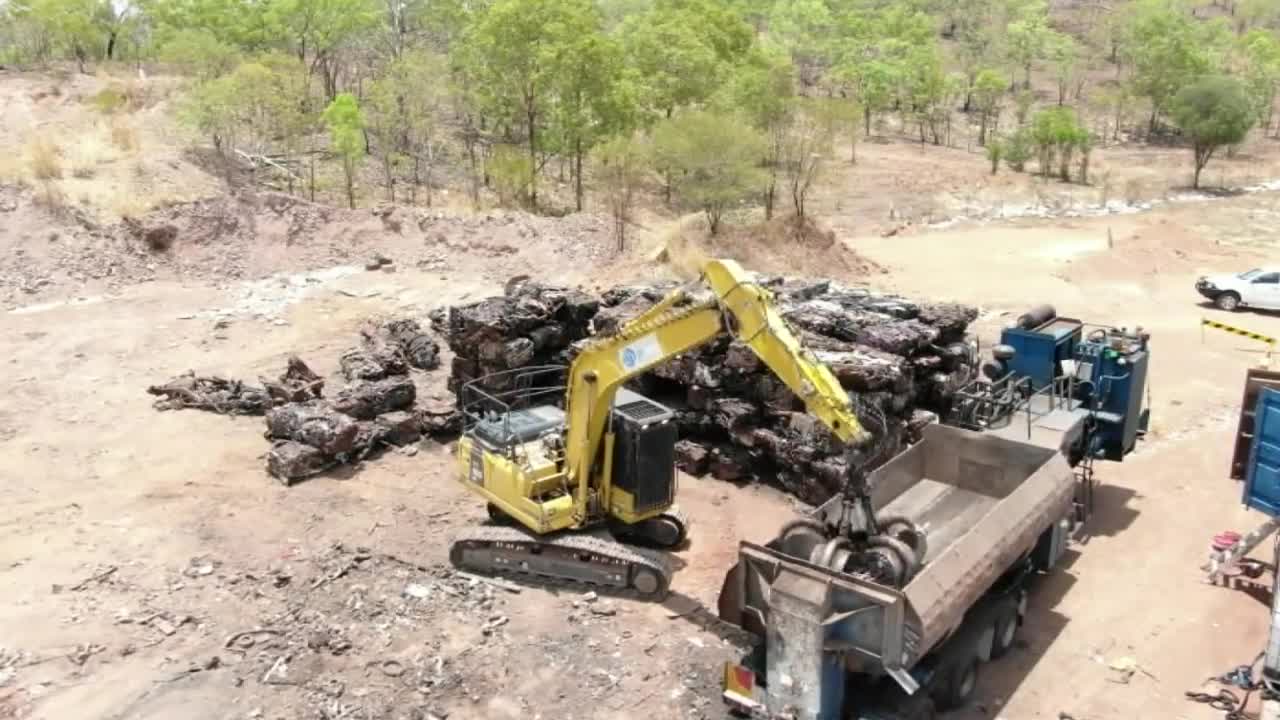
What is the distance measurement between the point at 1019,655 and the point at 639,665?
3999mm

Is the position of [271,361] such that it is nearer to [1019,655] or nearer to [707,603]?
[707,603]

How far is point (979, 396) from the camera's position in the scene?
544 inches

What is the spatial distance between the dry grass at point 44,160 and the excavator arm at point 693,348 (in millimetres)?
21972

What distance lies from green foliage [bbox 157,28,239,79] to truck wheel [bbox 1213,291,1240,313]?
32.0 metres

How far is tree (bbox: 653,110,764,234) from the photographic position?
99.1 feet

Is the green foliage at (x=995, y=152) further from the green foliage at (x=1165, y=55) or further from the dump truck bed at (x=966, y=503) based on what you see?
the dump truck bed at (x=966, y=503)

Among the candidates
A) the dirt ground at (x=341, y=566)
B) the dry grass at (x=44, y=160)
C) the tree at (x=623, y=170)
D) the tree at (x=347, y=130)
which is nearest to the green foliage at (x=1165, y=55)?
the tree at (x=623, y=170)

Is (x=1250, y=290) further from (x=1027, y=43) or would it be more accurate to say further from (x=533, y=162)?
(x=1027, y=43)

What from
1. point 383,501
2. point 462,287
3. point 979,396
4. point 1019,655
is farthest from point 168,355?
point 1019,655

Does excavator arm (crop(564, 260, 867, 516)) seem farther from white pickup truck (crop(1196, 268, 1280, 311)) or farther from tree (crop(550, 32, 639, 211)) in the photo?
tree (crop(550, 32, 639, 211))

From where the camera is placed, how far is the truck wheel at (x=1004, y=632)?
432 inches

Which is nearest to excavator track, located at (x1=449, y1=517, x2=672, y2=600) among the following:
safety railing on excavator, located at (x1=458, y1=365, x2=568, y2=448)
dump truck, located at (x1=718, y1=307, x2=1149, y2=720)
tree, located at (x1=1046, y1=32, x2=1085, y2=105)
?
dump truck, located at (x1=718, y1=307, x2=1149, y2=720)

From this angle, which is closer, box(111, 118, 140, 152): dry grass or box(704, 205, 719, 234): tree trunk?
box(704, 205, 719, 234): tree trunk

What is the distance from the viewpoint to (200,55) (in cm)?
4012
